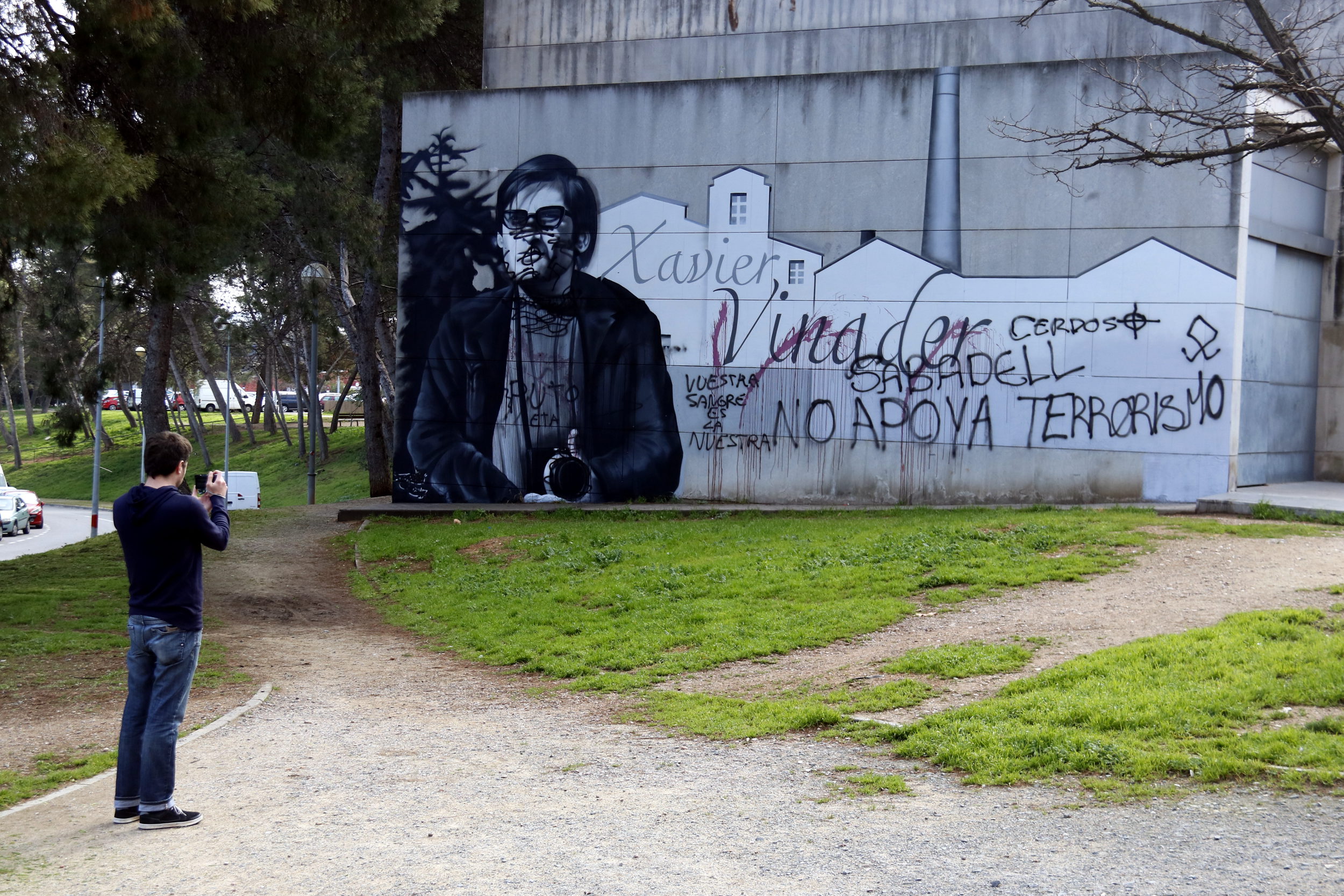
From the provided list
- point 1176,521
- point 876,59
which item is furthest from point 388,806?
point 876,59

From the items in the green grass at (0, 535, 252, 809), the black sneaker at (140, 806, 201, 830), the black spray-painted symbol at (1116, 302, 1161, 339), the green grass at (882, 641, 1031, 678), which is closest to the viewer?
the black sneaker at (140, 806, 201, 830)

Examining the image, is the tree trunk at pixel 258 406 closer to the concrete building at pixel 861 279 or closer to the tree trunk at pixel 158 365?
the tree trunk at pixel 158 365

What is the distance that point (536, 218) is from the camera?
19938mm

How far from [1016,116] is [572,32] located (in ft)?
28.4

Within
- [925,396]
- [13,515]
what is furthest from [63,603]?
[13,515]

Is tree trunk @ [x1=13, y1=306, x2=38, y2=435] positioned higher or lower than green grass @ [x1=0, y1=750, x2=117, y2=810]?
higher

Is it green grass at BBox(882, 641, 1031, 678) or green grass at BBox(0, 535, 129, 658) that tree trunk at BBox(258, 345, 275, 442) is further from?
green grass at BBox(882, 641, 1031, 678)

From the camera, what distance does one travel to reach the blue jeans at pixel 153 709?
5340mm

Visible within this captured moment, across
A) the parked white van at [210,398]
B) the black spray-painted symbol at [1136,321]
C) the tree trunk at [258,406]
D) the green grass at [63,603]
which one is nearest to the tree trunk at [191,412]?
the tree trunk at [258,406]

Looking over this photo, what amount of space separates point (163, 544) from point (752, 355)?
1389cm

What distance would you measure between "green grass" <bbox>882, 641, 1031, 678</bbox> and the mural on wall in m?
9.46

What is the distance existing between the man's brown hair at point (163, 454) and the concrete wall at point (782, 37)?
638 inches

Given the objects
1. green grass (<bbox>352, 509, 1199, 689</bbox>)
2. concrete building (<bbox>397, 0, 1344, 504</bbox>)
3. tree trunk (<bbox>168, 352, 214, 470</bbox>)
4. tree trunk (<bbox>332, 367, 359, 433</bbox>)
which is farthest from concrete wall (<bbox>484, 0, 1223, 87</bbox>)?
tree trunk (<bbox>168, 352, 214, 470</bbox>)

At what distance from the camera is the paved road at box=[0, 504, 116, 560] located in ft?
97.4
